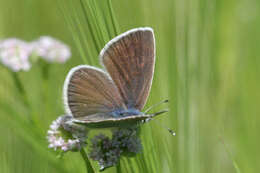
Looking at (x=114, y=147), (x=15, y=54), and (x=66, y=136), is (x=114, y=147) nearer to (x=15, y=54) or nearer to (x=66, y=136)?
(x=66, y=136)

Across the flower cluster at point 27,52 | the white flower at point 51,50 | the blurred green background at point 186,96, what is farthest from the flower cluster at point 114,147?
the white flower at point 51,50

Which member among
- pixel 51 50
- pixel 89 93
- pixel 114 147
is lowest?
pixel 114 147

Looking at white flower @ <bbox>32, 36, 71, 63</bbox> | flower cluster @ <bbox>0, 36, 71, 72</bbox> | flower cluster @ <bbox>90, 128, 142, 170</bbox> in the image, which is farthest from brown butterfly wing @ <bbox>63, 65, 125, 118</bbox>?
white flower @ <bbox>32, 36, 71, 63</bbox>

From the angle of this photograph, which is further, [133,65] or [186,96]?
[133,65]

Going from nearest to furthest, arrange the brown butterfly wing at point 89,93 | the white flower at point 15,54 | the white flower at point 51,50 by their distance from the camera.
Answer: the brown butterfly wing at point 89,93 < the white flower at point 15,54 < the white flower at point 51,50

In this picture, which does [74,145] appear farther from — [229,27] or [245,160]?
[229,27]

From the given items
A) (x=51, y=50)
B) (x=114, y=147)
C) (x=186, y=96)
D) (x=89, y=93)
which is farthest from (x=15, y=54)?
(x=186, y=96)

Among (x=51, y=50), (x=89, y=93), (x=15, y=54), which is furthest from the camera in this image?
(x=51, y=50)

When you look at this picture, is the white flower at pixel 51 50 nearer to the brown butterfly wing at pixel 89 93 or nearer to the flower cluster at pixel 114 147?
the brown butterfly wing at pixel 89 93
